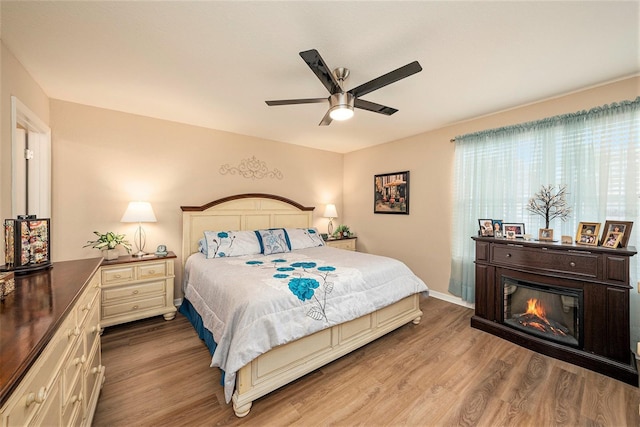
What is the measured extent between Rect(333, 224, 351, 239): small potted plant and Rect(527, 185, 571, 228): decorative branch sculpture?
9.31ft

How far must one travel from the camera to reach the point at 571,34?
69.4 inches

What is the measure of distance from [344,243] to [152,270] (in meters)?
3.02

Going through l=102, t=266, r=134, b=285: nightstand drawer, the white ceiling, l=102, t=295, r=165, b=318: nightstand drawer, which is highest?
the white ceiling

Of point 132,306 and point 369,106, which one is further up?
point 369,106

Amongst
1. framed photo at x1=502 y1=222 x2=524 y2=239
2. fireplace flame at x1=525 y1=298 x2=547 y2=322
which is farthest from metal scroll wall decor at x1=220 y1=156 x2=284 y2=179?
fireplace flame at x1=525 y1=298 x2=547 y2=322

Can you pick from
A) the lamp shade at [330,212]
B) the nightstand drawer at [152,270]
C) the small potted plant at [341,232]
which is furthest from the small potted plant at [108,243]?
the small potted plant at [341,232]

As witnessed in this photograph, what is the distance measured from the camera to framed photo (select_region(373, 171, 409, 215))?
421 cm

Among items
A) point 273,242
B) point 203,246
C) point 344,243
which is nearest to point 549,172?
point 344,243

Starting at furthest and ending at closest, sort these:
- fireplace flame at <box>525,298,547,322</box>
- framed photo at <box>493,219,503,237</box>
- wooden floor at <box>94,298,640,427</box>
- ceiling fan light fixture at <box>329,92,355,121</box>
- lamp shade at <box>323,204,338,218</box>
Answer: lamp shade at <box>323,204,338,218</box> → framed photo at <box>493,219,503,237</box> → fireplace flame at <box>525,298,547,322</box> → ceiling fan light fixture at <box>329,92,355,121</box> → wooden floor at <box>94,298,640,427</box>

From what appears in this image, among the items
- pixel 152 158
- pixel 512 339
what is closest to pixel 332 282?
pixel 512 339

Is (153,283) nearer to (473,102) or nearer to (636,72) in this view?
(473,102)

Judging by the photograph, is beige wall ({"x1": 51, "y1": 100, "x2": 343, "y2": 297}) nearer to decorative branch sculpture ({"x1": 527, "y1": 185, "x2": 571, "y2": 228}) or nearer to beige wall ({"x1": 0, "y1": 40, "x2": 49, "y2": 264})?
beige wall ({"x1": 0, "y1": 40, "x2": 49, "y2": 264})

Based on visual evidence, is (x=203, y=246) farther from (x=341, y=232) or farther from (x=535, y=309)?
(x=535, y=309)

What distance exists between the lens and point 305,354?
6.66ft
